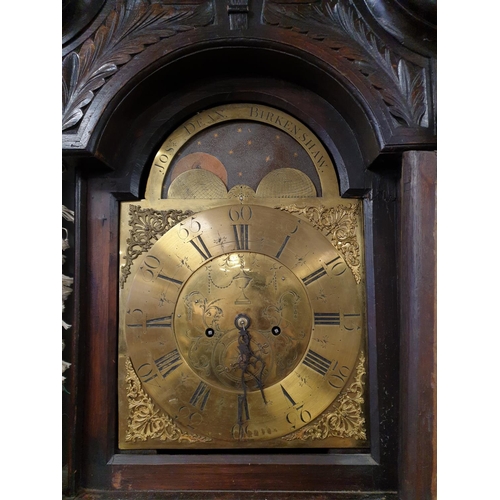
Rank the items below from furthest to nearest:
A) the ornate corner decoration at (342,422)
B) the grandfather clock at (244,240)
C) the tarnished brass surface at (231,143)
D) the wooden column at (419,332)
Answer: the tarnished brass surface at (231,143)
the ornate corner decoration at (342,422)
the grandfather clock at (244,240)
the wooden column at (419,332)

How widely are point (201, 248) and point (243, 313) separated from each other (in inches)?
10.3

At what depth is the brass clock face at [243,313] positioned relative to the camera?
5.17 feet

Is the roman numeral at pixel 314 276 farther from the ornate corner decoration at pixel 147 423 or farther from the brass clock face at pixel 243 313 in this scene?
the ornate corner decoration at pixel 147 423

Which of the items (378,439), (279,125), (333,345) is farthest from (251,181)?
(378,439)

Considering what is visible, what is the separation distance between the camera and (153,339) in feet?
5.26

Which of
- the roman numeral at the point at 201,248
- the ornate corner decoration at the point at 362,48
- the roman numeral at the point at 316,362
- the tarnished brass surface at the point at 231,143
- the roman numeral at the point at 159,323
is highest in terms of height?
the ornate corner decoration at the point at 362,48

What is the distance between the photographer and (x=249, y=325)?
160cm

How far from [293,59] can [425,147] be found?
49cm

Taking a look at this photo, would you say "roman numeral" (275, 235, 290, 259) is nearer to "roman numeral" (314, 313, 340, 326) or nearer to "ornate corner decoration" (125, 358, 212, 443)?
"roman numeral" (314, 313, 340, 326)

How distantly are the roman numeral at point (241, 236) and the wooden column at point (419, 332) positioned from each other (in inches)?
20.3

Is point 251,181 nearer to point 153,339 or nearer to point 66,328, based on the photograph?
point 153,339

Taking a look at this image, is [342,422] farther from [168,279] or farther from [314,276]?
[168,279]

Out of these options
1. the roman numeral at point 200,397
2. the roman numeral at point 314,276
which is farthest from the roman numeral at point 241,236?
the roman numeral at point 200,397

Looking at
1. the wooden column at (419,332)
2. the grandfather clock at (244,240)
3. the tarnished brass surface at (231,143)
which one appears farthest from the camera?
the tarnished brass surface at (231,143)
